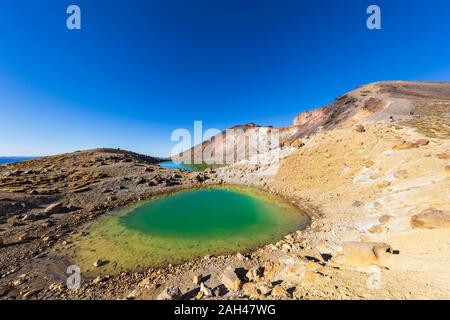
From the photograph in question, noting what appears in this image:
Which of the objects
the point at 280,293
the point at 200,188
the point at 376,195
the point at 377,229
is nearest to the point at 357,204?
the point at 376,195

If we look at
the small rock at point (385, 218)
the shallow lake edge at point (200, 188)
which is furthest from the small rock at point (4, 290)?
the small rock at point (385, 218)

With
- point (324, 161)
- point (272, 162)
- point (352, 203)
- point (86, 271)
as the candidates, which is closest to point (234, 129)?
point (272, 162)

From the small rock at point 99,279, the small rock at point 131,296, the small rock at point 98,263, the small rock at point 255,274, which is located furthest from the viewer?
the small rock at point 98,263

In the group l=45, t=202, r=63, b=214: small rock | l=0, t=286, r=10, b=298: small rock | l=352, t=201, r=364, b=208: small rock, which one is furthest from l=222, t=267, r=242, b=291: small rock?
l=45, t=202, r=63, b=214: small rock

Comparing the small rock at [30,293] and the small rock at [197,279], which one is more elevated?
the small rock at [197,279]

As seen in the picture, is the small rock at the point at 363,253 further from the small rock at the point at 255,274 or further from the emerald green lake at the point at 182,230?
the emerald green lake at the point at 182,230

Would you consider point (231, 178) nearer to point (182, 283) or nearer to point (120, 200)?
point (120, 200)
